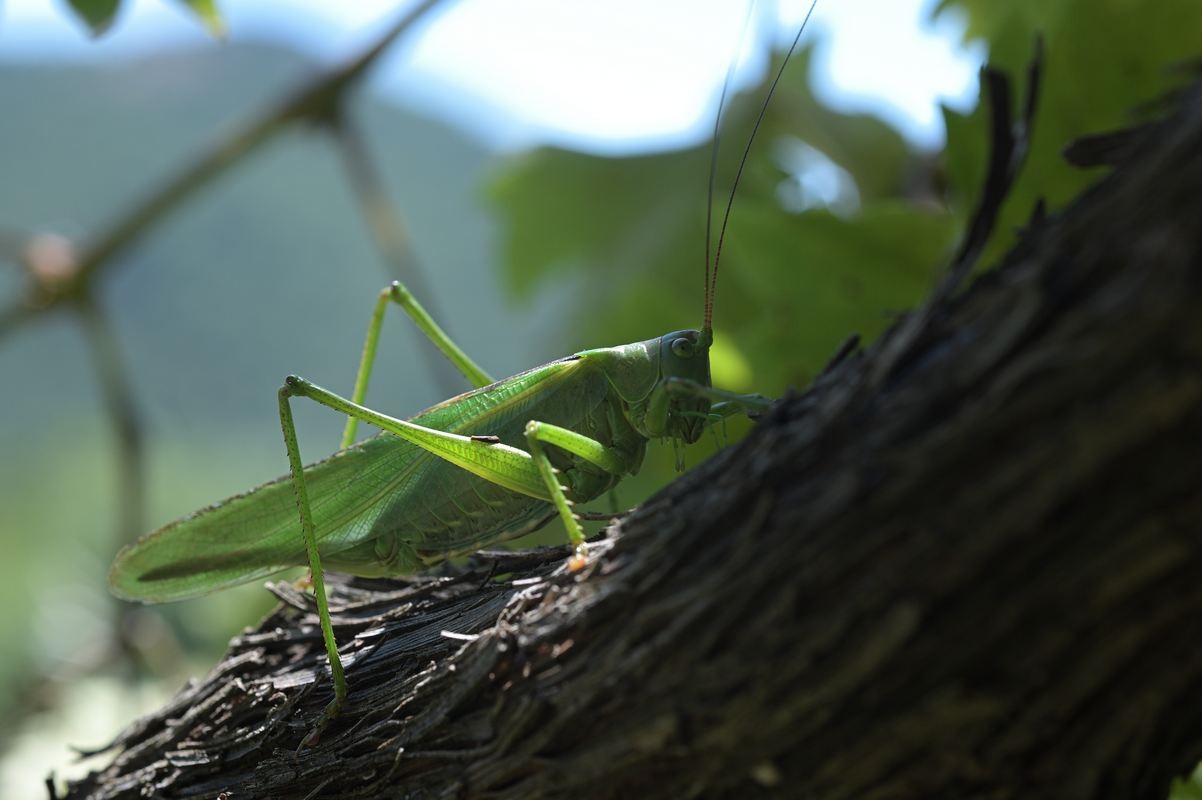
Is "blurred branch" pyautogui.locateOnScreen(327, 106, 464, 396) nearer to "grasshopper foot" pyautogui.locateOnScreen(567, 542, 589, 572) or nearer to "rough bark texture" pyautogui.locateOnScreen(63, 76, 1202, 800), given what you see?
"grasshopper foot" pyautogui.locateOnScreen(567, 542, 589, 572)

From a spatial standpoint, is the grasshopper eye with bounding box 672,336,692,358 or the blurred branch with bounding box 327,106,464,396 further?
the blurred branch with bounding box 327,106,464,396

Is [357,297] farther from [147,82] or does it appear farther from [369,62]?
[369,62]

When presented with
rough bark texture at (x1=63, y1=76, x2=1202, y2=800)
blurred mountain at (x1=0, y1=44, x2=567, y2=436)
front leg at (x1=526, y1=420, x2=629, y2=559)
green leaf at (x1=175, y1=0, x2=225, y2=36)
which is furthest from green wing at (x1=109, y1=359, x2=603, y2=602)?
blurred mountain at (x1=0, y1=44, x2=567, y2=436)

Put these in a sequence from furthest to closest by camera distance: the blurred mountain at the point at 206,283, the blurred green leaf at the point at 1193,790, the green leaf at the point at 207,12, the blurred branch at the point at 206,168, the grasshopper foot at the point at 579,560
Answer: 1. the blurred mountain at the point at 206,283
2. the blurred branch at the point at 206,168
3. the green leaf at the point at 207,12
4. the blurred green leaf at the point at 1193,790
5. the grasshopper foot at the point at 579,560

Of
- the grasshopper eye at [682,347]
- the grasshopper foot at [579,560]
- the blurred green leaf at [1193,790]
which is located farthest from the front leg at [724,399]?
the blurred green leaf at [1193,790]

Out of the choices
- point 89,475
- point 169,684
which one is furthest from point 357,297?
point 169,684

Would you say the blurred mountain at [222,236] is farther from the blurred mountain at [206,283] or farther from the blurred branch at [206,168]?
the blurred branch at [206,168]

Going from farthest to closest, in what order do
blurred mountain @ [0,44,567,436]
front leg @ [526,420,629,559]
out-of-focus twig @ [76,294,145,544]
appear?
blurred mountain @ [0,44,567,436]
out-of-focus twig @ [76,294,145,544]
front leg @ [526,420,629,559]
